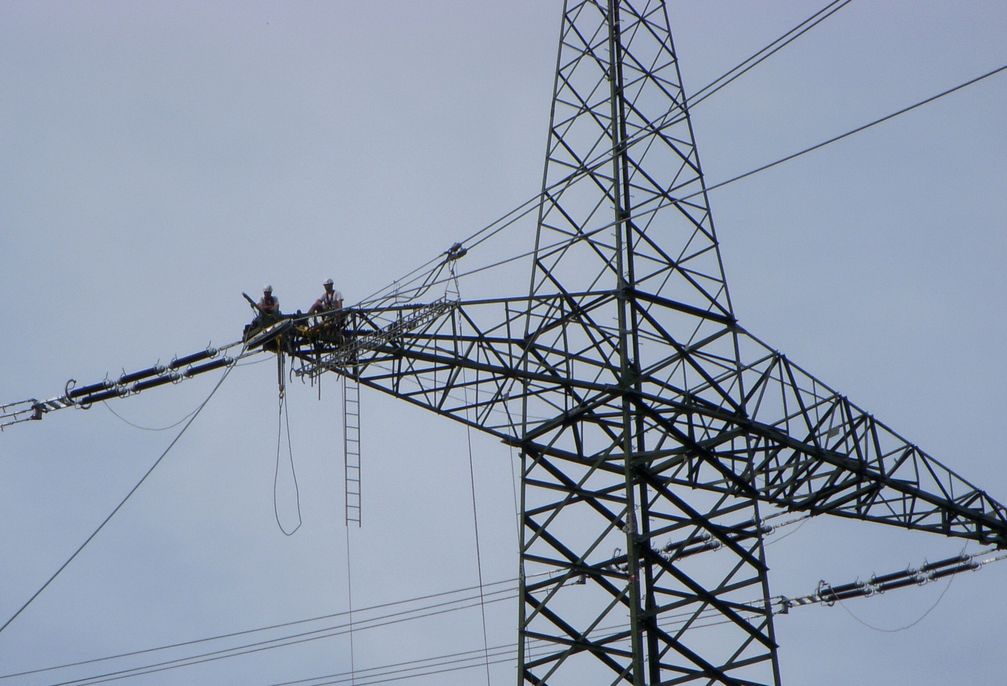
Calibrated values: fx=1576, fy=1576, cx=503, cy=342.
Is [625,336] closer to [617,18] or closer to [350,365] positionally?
[350,365]

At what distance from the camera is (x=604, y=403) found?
98.7 ft

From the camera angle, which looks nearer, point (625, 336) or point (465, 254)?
point (625, 336)

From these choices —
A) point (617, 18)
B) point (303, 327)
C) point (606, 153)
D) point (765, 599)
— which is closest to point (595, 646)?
point (765, 599)

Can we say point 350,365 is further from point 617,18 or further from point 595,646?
point 617,18

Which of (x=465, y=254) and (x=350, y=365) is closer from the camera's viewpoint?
(x=350, y=365)

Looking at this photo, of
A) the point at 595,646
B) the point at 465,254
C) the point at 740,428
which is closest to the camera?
the point at 595,646

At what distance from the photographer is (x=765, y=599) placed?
3023 cm

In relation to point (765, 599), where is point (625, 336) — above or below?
above

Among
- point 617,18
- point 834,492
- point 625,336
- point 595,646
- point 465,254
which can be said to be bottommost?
point 595,646

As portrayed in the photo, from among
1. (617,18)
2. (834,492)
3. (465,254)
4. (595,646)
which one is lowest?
(595,646)

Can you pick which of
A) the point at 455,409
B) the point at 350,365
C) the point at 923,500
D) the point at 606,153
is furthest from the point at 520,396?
the point at 923,500

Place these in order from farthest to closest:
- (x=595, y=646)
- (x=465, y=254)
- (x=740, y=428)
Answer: (x=465, y=254) → (x=740, y=428) → (x=595, y=646)

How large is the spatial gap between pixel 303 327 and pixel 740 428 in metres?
8.86

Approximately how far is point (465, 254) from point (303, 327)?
13.1 feet
